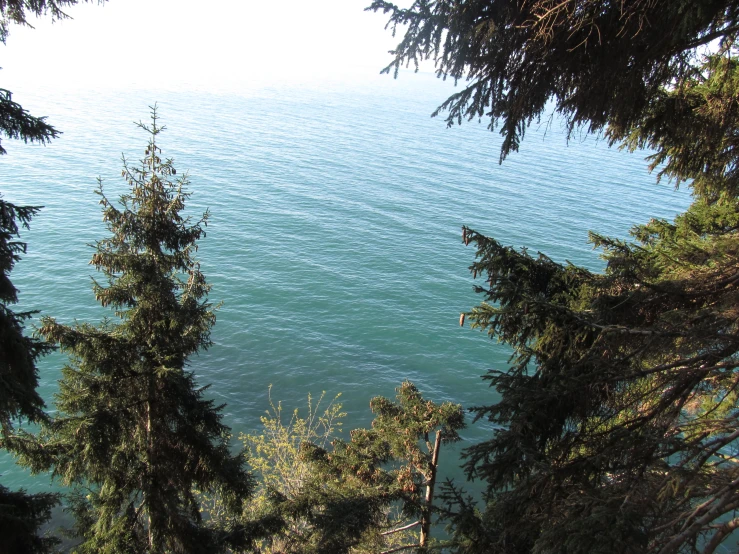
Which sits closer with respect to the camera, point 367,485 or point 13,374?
point 13,374

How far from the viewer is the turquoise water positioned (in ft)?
90.0

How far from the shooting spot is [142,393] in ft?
30.8

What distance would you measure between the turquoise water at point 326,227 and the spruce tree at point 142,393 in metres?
12.1

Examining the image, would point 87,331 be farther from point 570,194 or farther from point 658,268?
point 570,194

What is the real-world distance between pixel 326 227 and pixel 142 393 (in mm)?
34786

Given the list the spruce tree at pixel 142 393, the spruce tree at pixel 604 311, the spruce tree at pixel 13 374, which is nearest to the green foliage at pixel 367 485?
the spruce tree at pixel 142 393

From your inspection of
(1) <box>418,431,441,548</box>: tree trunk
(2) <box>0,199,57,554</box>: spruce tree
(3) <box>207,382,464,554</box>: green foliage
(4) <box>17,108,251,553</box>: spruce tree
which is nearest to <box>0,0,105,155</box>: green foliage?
(2) <box>0,199,57,554</box>: spruce tree

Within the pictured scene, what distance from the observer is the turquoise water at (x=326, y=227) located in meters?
27.4

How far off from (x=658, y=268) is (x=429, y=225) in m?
37.8

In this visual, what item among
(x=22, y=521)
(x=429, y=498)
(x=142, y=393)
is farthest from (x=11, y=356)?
(x=429, y=498)

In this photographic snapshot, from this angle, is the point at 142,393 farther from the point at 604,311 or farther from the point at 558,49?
the point at 558,49

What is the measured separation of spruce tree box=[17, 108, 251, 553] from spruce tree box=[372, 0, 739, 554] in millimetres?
5427

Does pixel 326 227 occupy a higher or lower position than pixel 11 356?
lower

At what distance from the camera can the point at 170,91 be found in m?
91.1
